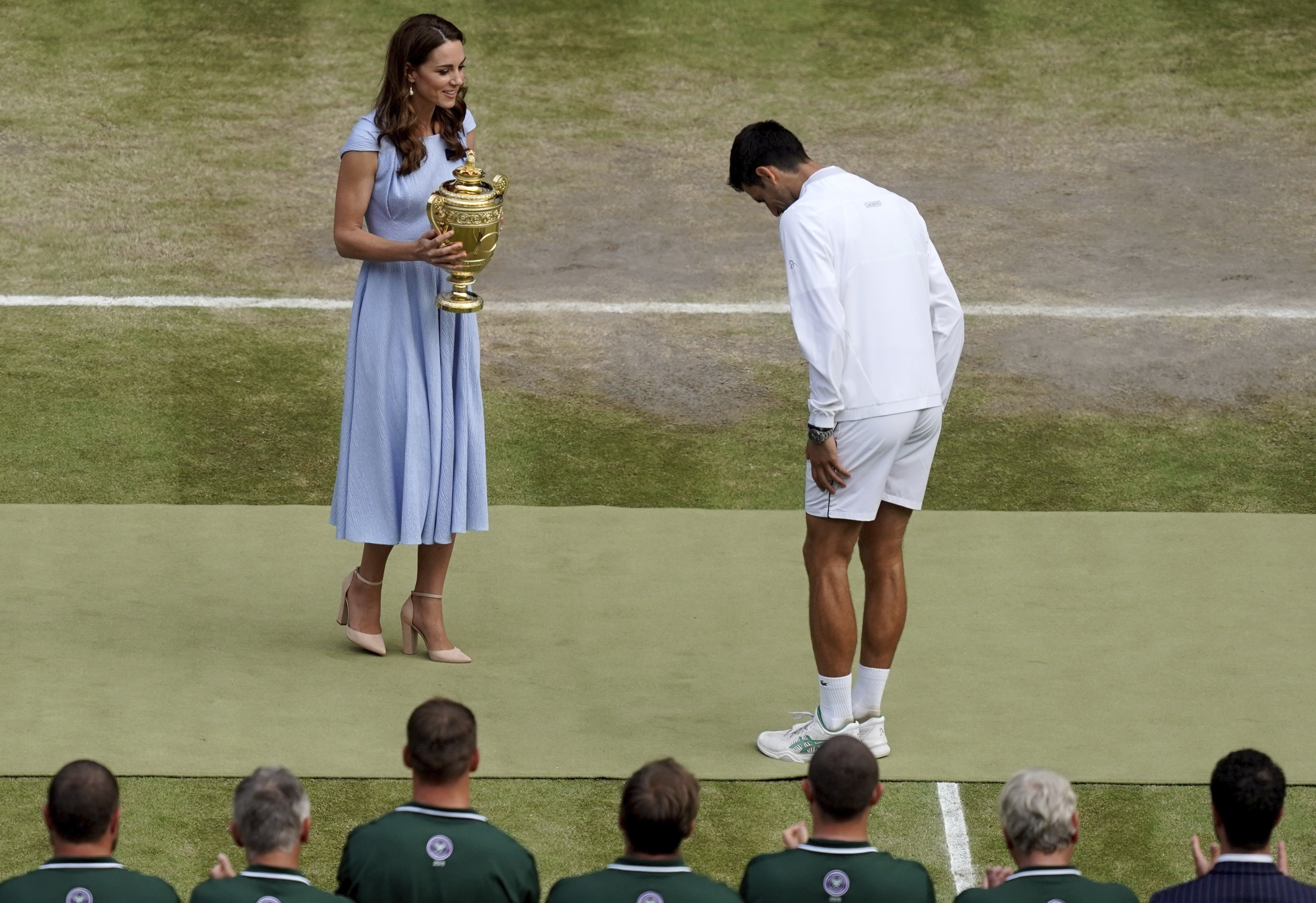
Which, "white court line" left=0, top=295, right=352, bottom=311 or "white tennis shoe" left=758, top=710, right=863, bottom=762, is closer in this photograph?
"white tennis shoe" left=758, top=710, right=863, bottom=762

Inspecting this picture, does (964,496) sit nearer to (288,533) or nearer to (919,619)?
(919,619)

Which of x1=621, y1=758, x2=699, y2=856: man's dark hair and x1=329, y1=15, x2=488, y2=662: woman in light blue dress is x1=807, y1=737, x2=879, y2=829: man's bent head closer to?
x1=621, y1=758, x2=699, y2=856: man's dark hair

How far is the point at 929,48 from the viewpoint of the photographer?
15.4 m

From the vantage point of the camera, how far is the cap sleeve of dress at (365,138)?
7.02 metres

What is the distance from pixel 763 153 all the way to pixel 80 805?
3086 mm

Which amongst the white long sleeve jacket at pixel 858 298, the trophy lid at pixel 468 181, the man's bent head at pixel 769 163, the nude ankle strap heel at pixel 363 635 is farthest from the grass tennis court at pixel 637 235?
the trophy lid at pixel 468 181

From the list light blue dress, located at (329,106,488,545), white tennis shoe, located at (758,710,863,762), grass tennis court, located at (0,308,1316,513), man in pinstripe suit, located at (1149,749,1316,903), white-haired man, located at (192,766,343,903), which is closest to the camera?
white-haired man, located at (192,766,343,903)

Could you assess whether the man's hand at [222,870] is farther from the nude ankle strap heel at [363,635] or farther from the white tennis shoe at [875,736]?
the nude ankle strap heel at [363,635]

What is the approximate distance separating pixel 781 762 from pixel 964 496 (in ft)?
8.79

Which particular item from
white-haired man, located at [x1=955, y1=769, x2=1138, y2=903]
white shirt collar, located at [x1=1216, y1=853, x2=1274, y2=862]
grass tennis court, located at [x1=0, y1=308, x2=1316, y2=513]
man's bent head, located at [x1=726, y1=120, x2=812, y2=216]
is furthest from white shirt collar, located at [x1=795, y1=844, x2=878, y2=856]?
grass tennis court, located at [x1=0, y1=308, x2=1316, y2=513]

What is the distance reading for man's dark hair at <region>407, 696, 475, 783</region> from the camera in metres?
4.71

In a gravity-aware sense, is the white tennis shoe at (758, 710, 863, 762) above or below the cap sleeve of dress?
below

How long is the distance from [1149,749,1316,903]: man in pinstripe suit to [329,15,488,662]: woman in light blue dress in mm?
3311

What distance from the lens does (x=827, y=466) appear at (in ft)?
21.2
